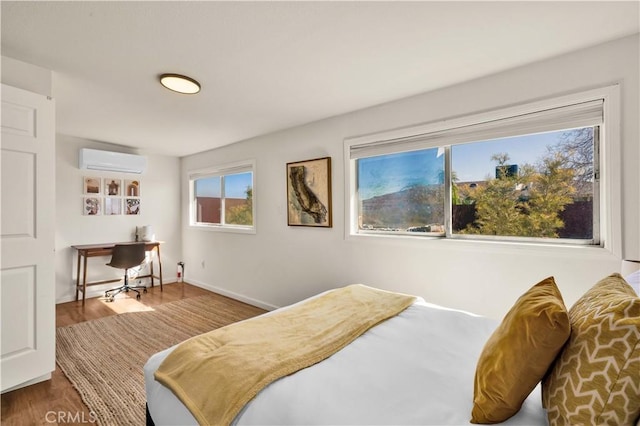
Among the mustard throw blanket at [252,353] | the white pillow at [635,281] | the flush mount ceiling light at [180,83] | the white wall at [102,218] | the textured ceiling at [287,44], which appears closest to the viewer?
the mustard throw blanket at [252,353]

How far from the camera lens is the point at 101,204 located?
458 centimetres

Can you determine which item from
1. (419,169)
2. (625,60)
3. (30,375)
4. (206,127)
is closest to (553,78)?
(625,60)

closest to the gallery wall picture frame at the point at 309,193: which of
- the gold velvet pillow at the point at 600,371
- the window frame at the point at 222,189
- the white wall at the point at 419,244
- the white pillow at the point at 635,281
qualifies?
the white wall at the point at 419,244

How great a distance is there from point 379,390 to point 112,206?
5.15 m

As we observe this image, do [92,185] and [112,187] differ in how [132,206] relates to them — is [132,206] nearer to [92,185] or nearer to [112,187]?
[112,187]

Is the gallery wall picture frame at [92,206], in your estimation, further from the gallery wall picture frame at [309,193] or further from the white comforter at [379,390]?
the white comforter at [379,390]

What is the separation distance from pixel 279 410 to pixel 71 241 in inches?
190

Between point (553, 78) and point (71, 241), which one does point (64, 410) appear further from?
point (553, 78)

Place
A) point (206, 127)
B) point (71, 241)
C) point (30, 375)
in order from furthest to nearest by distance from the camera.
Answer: point (71, 241) → point (206, 127) → point (30, 375)

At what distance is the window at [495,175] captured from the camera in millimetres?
2025

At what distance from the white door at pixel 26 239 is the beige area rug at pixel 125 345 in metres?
0.36

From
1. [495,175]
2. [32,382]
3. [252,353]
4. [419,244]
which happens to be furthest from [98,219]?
[495,175]

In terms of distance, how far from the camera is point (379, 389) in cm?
109

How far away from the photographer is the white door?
2.00m
